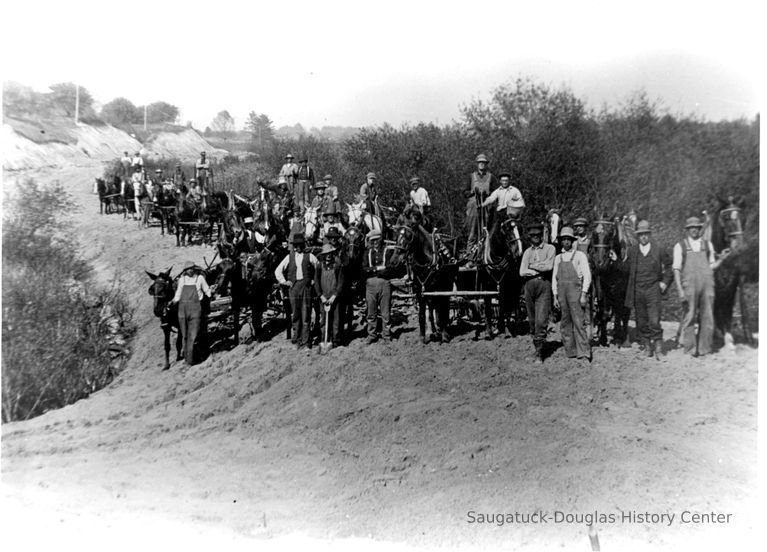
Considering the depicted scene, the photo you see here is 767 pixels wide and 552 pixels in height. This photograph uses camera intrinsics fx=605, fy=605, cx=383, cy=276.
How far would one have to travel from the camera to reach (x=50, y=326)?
1208cm

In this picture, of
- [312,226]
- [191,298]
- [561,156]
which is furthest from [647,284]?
[561,156]

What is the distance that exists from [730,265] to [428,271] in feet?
15.9

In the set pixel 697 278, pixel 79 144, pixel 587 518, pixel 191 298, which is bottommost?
pixel 587 518

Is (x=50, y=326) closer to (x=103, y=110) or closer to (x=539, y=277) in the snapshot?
(x=539, y=277)

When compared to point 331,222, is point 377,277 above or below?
below

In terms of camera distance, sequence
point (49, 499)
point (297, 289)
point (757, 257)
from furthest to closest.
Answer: point (297, 289) < point (757, 257) < point (49, 499)

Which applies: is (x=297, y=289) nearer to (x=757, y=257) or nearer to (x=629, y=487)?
(x=629, y=487)

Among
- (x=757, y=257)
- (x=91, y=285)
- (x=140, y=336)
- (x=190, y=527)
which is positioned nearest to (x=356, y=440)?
(x=190, y=527)

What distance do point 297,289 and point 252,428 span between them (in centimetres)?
294

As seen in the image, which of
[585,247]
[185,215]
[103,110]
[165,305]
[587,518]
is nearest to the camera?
[587,518]

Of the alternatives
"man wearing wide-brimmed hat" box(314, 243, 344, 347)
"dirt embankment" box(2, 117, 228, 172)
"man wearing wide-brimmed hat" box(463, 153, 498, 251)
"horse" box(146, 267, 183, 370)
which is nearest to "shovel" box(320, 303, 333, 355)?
"man wearing wide-brimmed hat" box(314, 243, 344, 347)

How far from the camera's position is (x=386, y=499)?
7.04 metres

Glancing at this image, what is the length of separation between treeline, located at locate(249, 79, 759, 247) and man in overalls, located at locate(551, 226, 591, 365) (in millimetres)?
4199

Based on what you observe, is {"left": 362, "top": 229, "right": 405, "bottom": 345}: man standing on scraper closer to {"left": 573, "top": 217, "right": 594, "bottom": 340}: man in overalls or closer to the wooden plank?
the wooden plank
